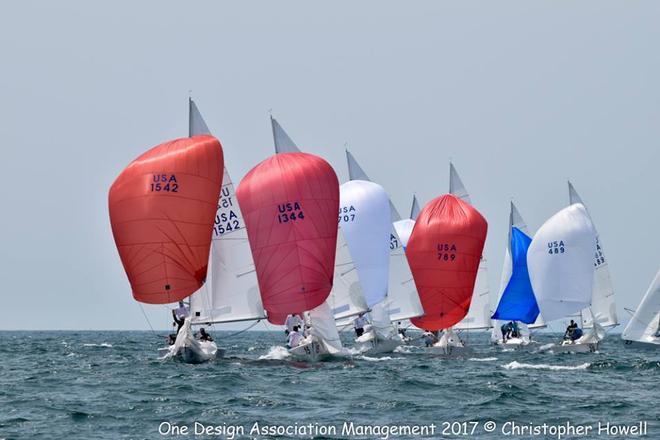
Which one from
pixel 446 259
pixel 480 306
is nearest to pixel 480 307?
pixel 480 306

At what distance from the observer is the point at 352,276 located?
44.9 m

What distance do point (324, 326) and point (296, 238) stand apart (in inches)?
141

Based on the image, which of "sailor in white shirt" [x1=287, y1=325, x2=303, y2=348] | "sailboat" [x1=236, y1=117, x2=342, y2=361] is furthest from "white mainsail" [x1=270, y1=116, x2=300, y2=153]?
"sailor in white shirt" [x1=287, y1=325, x2=303, y2=348]

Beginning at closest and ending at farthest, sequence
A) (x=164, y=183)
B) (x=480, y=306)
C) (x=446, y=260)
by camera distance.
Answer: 1. (x=164, y=183)
2. (x=446, y=260)
3. (x=480, y=306)

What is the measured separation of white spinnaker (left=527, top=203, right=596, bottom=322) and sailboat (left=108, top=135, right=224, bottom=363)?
22728 millimetres

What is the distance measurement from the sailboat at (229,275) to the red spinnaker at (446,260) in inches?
490

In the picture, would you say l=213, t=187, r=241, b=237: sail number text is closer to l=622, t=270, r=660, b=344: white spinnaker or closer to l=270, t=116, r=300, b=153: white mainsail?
l=270, t=116, r=300, b=153: white mainsail

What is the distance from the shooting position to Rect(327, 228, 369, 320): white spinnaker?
44906 millimetres

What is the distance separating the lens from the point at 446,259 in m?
50.2

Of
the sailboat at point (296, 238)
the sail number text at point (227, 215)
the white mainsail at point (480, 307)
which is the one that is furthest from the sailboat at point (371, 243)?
the white mainsail at point (480, 307)

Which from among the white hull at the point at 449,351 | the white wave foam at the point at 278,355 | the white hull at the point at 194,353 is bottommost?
the white hull at the point at 449,351

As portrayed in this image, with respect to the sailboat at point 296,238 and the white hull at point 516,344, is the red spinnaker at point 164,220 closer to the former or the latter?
the sailboat at point 296,238

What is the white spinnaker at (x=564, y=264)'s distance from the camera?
2180 inches

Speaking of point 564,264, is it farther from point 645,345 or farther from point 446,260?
point 446,260
